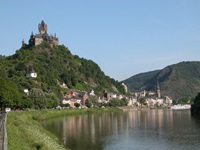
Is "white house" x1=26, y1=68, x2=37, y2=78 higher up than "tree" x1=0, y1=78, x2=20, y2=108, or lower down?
higher up

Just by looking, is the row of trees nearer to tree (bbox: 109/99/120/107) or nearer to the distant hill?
the distant hill

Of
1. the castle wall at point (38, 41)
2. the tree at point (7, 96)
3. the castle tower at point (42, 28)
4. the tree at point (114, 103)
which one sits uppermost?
the castle tower at point (42, 28)

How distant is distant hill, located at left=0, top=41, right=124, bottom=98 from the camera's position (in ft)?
402

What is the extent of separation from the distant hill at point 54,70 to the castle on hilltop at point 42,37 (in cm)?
245

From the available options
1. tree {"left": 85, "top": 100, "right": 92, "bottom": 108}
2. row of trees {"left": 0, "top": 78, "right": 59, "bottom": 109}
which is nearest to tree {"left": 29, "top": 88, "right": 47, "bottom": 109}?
row of trees {"left": 0, "top": 78, "right": 59, "bottom": 109}

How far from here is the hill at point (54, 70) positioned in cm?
12232

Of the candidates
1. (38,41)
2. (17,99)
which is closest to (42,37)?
(38,41)

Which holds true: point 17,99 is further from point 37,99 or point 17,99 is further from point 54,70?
point 54,70

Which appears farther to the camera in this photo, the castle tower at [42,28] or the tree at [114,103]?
the castle tower at [42,28]

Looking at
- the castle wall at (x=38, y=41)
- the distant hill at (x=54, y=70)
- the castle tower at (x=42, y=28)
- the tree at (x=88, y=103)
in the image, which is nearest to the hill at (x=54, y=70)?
the distant hill at (x=54, y=70)

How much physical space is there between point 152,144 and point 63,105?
80.2 m

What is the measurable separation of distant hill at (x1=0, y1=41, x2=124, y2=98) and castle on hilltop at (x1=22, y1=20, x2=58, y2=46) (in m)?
2.45

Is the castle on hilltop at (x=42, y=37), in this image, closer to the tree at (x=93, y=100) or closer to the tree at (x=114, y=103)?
the tree at (x=93, y=100)

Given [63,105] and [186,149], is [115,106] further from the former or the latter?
[186,149]
